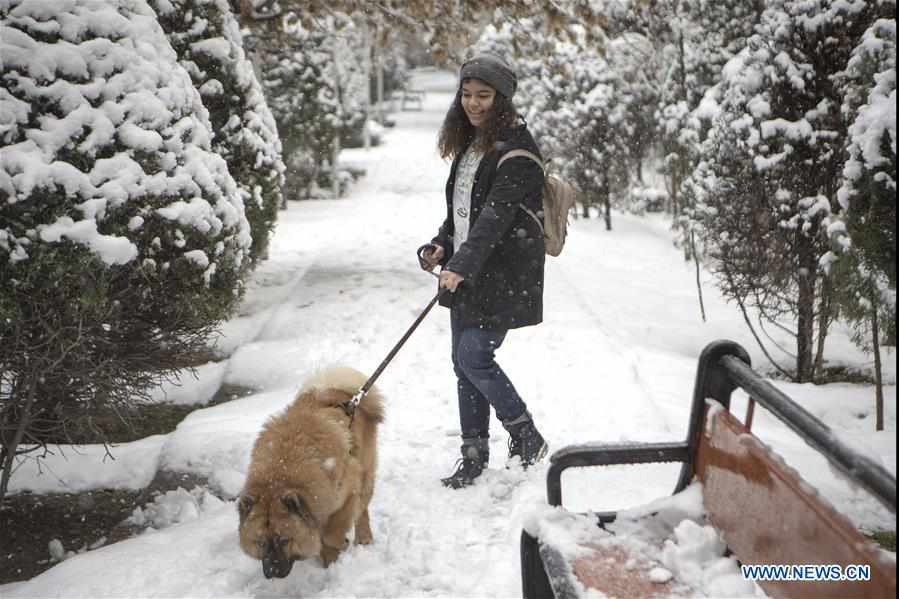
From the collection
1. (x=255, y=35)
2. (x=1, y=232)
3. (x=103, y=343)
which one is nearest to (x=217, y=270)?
(x=103, y=343)

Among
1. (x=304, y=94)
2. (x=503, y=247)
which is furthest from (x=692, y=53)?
(x=503, y=247)

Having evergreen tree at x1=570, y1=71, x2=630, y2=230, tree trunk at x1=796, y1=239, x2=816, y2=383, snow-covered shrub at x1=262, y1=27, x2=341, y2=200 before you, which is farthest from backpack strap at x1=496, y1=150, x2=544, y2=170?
snow-covered shrub at x1=262, y1=27, x2=341, y2=200

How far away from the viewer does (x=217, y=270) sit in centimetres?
433

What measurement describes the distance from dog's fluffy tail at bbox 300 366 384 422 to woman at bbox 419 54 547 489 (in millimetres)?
533

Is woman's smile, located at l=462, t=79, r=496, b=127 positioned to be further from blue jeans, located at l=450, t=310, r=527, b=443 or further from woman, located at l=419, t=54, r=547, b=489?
blue jeans, located at l=450, t=310, r=527, b=443

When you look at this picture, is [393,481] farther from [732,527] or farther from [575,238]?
[575,238]

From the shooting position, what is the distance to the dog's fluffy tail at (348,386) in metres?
3.62

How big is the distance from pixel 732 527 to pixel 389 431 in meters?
3.18

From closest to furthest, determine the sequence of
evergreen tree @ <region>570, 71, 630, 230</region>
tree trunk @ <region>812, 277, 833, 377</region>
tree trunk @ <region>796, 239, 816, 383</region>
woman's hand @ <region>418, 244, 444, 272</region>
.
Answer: woman's hand @ <region>418, 244, 444, 272</region> < tree trunk @ <region>812, 277, 833, 377</region> < tree trunk @ <region>796, 239, 816, 383</region> < evergreen tree @ <region>570, 71, 630, 230</region>

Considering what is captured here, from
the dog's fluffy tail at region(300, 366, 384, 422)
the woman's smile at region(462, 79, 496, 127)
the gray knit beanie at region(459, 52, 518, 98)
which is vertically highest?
the gray knit beanie at region(459, 52, 518, 98)

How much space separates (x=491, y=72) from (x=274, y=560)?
2482mm

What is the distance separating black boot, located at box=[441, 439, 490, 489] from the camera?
13.6 feet

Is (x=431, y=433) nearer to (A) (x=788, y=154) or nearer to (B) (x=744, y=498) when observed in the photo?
(B) (x=744, y=498)

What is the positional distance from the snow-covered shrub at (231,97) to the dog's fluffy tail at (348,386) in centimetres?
380
